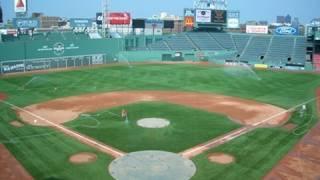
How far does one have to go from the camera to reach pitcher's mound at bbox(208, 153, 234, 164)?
23297 mm

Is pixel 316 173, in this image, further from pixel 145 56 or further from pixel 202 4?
pixel 202 4

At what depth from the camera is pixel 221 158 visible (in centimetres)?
2381

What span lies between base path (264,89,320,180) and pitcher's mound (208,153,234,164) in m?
2.75

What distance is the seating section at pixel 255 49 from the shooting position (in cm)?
8012

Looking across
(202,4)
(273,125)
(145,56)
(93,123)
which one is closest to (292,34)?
(202,4)

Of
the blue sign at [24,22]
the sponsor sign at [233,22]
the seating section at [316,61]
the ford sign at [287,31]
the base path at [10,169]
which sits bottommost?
the base path at [10,169]

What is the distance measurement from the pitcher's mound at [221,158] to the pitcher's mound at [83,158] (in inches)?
294

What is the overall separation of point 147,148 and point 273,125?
474 inches

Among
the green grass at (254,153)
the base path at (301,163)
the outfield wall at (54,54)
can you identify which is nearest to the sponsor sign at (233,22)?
the outfield wall at (54,54)

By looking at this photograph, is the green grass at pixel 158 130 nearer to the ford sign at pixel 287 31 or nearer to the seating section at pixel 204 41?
the seating section at pixel 204 41

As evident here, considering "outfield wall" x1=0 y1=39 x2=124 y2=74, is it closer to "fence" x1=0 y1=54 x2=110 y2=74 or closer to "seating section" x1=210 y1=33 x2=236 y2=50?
"fence" x1=0 y1=54 x2=110 y2=74

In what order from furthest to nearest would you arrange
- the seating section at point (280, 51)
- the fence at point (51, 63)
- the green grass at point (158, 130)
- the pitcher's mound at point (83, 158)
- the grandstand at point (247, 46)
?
the grandstand at point (247, 46)
the seating section at point (280, 51)
the fence at point (51, 63)
the green grass at point (158, 130)
the pitcher's mound at point (83, 158)

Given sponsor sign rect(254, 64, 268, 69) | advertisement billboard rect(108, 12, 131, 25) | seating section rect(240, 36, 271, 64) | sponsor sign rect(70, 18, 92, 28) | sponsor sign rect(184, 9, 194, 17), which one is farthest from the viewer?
sponsor sign rect(70, 18, 92, 28)

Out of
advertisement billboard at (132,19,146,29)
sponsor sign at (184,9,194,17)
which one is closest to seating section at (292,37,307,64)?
sponsor sign at (184,9,194,17)
